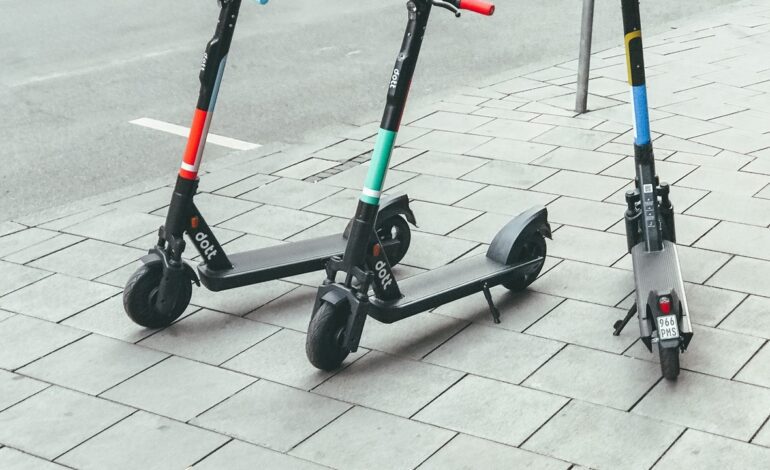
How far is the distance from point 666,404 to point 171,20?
9200 mm

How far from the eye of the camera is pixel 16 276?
20.2 feet

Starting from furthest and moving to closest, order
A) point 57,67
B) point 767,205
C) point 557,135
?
point 57,67 < point 557,135 < point 767,205

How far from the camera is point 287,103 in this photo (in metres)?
9.59

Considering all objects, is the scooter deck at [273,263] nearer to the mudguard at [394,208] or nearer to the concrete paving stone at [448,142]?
the mudguard at [394,208]

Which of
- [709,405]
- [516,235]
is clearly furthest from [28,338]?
[709,405]

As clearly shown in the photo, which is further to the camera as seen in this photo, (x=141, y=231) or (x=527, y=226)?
(x=141, y=231)

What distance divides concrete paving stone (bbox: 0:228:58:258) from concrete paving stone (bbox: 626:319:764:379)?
132 inches

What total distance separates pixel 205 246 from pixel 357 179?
219 centimetres

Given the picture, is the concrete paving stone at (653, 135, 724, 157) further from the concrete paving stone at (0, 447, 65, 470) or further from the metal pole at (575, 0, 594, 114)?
the concrete paving stone at (0, 447, 65, 470)

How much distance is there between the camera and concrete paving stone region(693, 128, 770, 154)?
7.73 metres

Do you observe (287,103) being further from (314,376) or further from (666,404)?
(666,404)

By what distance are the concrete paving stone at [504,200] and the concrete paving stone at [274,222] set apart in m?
0.87

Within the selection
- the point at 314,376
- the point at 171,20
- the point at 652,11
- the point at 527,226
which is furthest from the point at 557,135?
the point at 171,20

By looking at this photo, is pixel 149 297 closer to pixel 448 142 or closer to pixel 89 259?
pixel 89 259
